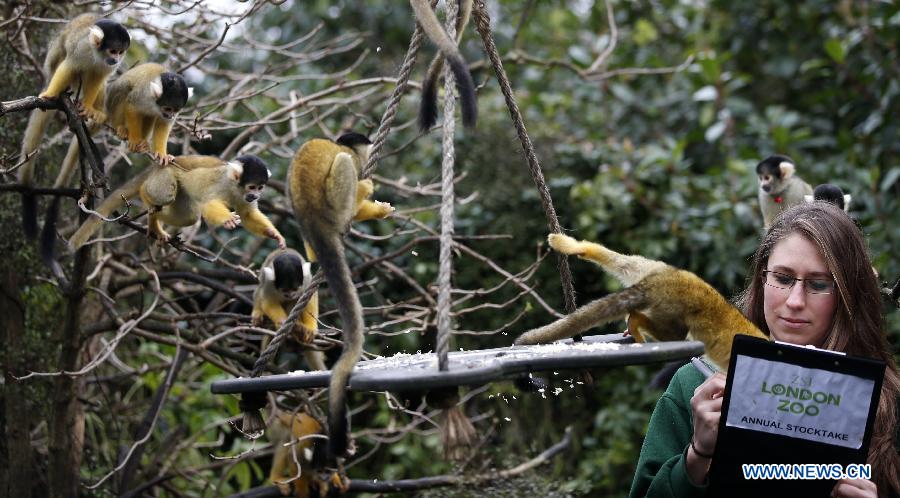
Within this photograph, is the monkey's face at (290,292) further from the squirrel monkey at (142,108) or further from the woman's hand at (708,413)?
the woman's hand at (708,413)

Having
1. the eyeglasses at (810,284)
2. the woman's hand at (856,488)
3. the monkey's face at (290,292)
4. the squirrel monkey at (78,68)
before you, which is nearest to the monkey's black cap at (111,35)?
the squirrel monkey at (78,68)

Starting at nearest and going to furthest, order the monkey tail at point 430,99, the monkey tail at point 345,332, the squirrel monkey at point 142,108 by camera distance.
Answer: the monkey tail at point 345,332, the monkey tail at point 430,99, the squirrel monkey at point 142,108

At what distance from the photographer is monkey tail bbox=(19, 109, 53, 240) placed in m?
3.05

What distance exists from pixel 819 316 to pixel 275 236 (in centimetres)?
181

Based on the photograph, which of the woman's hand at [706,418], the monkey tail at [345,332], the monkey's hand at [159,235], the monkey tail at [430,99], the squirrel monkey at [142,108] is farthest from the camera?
the squirrel monkey at [142,108]

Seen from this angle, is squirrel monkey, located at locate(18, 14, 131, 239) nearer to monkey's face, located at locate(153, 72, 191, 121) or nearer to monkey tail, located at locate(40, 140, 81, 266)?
monkey tail, located at locate(40, 140, 81, 266)

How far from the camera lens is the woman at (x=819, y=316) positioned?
5.62 feet

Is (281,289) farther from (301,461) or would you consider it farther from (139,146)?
(301,461)

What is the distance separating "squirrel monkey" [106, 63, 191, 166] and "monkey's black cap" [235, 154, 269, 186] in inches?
11.1

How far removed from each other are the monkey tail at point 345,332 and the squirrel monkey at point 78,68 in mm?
1235

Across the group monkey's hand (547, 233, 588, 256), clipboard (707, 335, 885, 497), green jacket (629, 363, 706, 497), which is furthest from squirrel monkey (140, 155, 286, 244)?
clipboard (707, 335, 885, 497)

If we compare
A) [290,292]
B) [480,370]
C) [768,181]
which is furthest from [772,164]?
[480,370]

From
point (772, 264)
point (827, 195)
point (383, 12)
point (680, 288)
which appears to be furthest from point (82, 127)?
point (383, 12)

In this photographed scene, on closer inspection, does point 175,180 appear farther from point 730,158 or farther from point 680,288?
point 730,158
